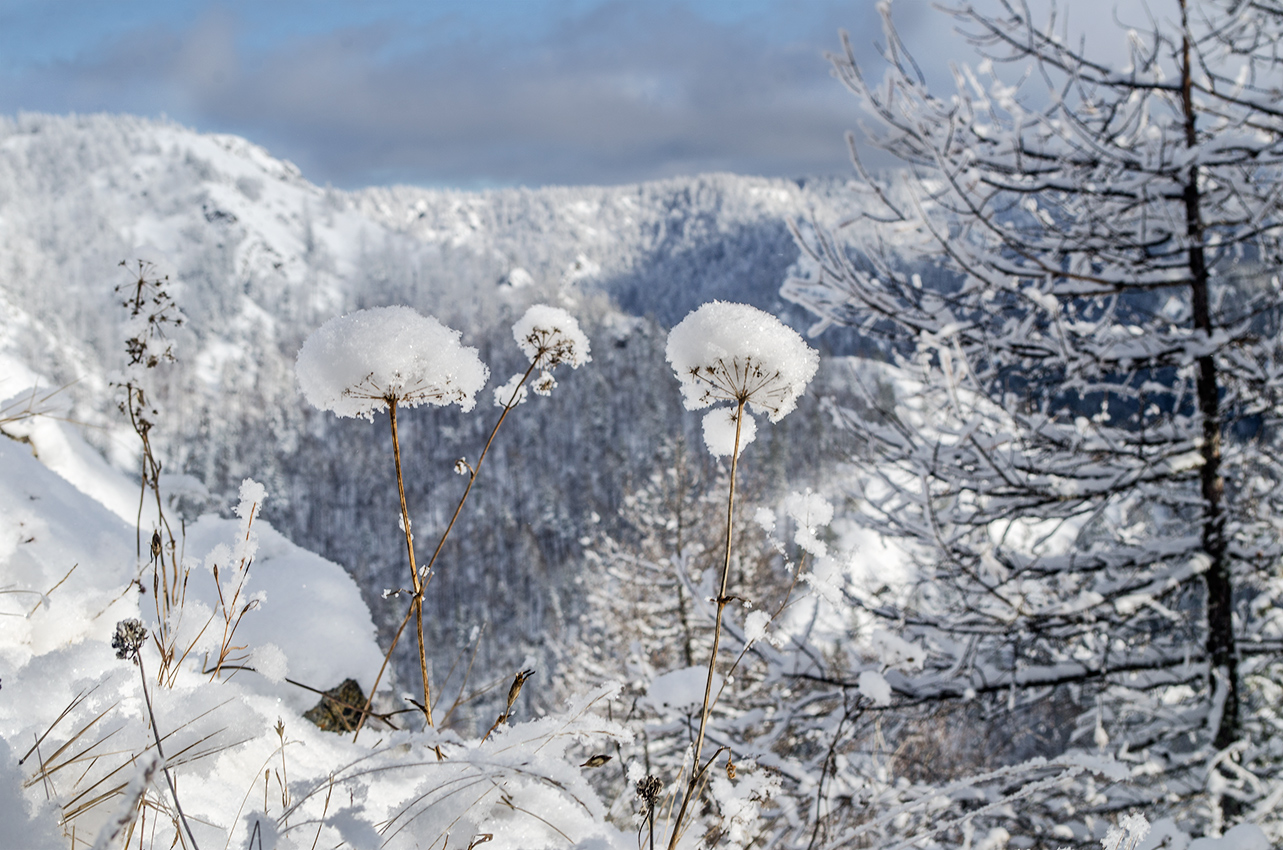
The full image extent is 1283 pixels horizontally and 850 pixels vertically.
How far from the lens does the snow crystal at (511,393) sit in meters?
1.32

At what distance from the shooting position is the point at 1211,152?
378cm

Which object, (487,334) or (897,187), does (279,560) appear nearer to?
(897,187)

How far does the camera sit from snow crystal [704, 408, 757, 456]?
3.98ft

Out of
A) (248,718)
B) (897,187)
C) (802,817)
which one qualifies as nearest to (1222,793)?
(802,817)

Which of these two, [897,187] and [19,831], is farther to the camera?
[897,187]

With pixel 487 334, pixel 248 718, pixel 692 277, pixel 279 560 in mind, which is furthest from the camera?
pixel 692 277

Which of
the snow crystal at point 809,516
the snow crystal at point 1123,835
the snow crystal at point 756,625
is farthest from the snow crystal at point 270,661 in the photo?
the snow crystal at point 1123,835

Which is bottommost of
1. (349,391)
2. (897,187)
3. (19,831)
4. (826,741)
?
(826,741)

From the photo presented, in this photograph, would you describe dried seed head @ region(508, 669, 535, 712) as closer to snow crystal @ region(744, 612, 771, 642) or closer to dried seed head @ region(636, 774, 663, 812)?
dried seed head @ region(636, 774, 663, 812)

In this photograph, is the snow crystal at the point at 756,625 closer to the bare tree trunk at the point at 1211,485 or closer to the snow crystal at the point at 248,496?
the snow crystal at the point at 248,496

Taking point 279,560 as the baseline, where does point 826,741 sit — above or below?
below

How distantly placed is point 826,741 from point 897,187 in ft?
10.1

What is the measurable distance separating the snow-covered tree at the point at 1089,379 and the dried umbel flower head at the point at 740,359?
2.99 meters

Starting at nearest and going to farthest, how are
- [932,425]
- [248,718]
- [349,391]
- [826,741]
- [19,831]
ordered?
[19,831], [349,391], [248,718], [826,741], [932,425]
